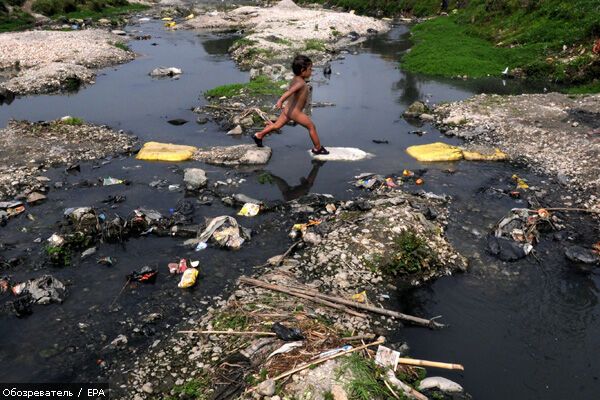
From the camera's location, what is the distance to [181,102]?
46.0 ft

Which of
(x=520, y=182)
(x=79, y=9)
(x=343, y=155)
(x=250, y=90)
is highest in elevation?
(x=79, y=9)

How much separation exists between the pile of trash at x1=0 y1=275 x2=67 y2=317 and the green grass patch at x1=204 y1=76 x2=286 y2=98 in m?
9.35

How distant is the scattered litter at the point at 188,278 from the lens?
5910 millimetres

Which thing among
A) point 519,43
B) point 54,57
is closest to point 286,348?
point 54,57

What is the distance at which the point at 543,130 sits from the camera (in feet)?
36.0

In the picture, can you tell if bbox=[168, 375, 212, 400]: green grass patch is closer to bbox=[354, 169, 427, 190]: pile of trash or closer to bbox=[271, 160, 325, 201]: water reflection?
bbox=[271, 160, 325, 201]: water reflection

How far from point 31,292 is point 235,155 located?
5.06 m

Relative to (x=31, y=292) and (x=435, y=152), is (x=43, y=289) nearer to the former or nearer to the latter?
(x=31, y=292)

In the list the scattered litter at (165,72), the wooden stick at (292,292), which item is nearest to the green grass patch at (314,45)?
the scattered litter at (165,72)

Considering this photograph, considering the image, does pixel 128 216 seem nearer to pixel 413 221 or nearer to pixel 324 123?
pixel 413 221

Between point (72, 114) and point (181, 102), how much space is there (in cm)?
313

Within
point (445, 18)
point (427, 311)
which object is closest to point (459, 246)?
point (427, 311)

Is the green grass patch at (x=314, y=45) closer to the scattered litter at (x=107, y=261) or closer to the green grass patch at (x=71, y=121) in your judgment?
the green grass patch at (x=71, y=121)

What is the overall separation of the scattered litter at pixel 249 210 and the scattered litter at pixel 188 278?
1.80 m
